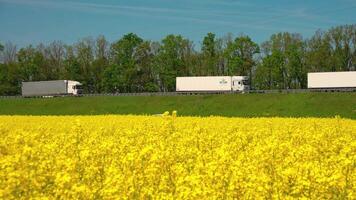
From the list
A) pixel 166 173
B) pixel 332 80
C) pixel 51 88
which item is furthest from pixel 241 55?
pixel 166 173

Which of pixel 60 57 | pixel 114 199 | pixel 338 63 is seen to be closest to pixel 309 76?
pixel 338 63

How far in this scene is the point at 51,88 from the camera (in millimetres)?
80688

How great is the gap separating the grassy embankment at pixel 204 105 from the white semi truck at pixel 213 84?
1477cm

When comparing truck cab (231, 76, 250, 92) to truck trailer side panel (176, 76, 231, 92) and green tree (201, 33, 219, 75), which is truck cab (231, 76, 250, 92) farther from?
green tree (201, 33, 219, 75)

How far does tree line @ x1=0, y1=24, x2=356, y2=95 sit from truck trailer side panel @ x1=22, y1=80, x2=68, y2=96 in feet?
18.8

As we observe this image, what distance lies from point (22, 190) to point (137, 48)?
261ft

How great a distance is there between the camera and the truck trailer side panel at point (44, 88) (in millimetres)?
79750

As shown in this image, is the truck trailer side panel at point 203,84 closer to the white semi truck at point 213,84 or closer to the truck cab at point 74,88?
the white semi truck at point 213,84

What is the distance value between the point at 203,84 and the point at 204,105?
2046 centimetres

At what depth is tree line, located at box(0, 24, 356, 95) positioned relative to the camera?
3054 inches

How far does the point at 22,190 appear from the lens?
20.4 feet

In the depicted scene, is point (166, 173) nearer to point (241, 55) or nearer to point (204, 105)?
point (204, 105)

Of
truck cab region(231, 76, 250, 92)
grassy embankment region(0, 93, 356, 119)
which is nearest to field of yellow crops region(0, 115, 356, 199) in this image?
grassy embankment region(0, 93, 356, 119)

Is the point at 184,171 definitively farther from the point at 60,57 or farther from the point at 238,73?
the point at 60,57
